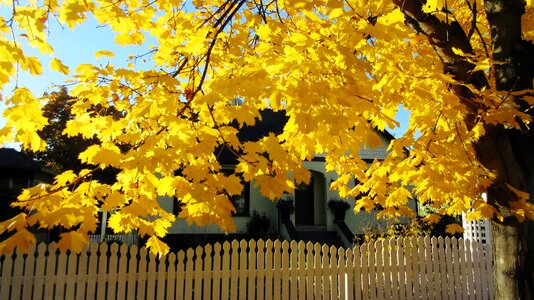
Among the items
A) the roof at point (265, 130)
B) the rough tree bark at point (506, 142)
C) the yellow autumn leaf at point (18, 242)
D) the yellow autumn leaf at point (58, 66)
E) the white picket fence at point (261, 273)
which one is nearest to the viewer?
the yellow autumn leaf at point (18, 242)

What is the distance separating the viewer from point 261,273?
6.25 meters

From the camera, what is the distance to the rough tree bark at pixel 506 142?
379cm

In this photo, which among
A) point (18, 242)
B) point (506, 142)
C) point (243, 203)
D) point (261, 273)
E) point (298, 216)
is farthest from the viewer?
point (298, 216)

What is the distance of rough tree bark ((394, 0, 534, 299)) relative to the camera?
149 inches

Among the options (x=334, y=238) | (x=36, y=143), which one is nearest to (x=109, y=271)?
(x=36, y=143)

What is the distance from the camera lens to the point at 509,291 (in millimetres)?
3793

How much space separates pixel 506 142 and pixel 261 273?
3.98 m

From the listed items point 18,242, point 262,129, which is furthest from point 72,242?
point 262,129

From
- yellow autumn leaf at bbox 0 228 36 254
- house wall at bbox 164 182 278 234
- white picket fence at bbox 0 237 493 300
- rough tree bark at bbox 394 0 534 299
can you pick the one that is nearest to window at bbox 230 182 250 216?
house wall at bbox 164 182 278 234

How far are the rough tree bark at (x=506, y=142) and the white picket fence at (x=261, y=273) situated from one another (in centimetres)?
315

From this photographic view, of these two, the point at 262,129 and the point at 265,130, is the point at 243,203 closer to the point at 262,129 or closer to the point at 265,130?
the point at 265,130

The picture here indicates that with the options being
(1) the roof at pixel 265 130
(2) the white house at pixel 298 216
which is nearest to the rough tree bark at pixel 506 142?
(2) the white house at pixel 298 216

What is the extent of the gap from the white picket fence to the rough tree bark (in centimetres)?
315

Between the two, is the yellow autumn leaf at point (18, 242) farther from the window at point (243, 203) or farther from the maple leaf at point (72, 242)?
the window at point (243, 203)
